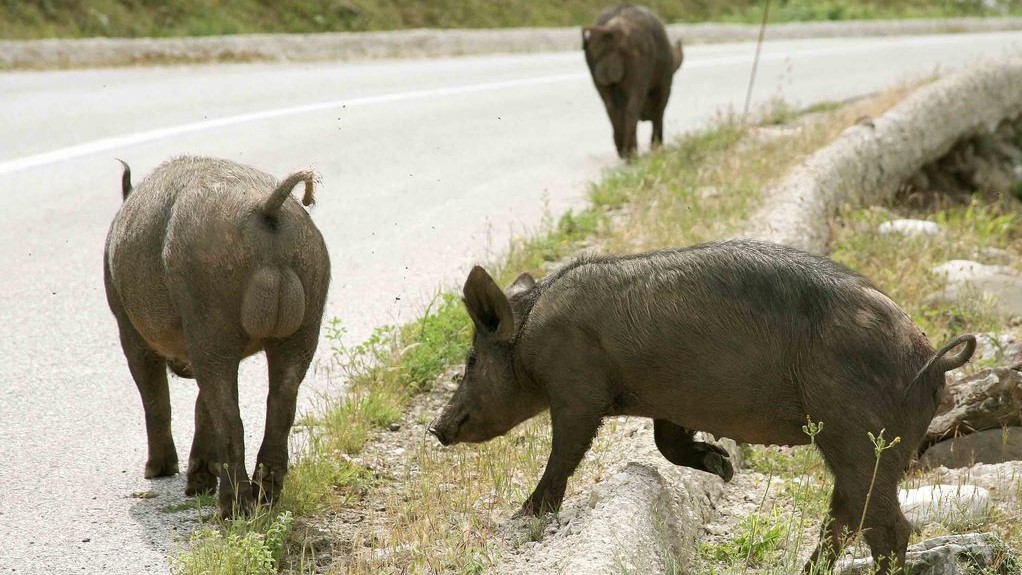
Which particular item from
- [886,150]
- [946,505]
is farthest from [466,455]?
[886,150]

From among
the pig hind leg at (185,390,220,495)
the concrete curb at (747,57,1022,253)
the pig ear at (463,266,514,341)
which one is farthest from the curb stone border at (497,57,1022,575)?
the pig hind leg at (185,390,220,495)

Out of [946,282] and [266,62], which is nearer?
[946,282]

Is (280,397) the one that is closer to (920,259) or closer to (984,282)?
(920,259)

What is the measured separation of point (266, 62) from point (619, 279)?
15.5 metres

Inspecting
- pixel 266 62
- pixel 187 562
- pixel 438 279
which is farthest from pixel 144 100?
pixel 187 562

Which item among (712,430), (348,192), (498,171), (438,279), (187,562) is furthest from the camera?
(498,171)

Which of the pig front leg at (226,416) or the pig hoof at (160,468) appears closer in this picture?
the pig front leg at (226,416)

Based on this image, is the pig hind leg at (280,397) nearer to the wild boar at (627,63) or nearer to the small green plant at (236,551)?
the small green plant at (236,551)

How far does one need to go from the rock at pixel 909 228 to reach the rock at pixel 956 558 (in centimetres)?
557

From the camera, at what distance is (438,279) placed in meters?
9.31

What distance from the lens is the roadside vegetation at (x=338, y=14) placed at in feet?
68.7

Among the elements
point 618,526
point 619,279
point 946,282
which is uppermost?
point 619,279

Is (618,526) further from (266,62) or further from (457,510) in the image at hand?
(266,62)

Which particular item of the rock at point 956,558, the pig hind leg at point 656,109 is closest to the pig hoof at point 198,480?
the rock at point 956,558
